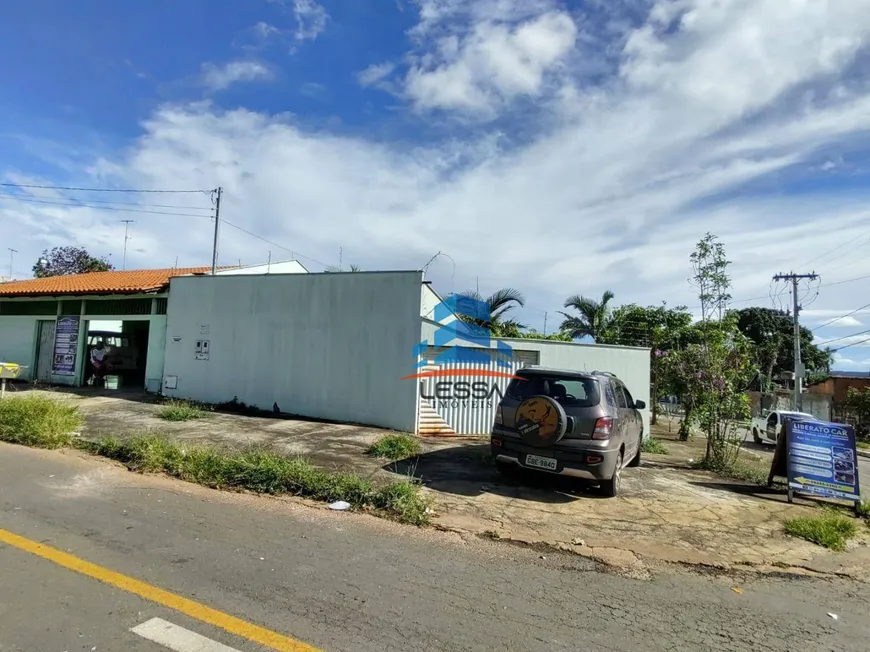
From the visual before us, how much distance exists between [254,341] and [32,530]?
9340 millimetres

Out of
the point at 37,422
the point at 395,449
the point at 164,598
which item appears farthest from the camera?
the point at 395,449

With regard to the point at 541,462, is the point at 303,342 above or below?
above

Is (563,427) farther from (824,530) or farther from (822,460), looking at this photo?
(822,460)

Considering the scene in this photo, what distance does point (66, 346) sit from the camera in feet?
57.2

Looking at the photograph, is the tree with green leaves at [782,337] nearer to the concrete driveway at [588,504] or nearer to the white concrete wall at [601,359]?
the white concrete wall at [601,359]

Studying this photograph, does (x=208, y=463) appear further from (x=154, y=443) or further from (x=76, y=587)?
(x=76, y=587)

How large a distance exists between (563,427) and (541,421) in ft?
0.96

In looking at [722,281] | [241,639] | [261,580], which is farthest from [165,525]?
[722,281]

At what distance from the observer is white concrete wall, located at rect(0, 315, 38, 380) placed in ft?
59.9

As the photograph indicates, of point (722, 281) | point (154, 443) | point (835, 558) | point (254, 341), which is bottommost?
point (835, 558)

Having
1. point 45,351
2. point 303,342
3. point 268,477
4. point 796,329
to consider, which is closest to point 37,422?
point 268,477

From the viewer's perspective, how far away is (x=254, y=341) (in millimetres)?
13758

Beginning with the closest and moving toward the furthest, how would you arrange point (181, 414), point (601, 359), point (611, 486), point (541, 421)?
point (541, 421) < point (611, 486) < point (181, 414) < point (601, 359)

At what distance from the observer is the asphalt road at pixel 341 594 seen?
310 centimetres
